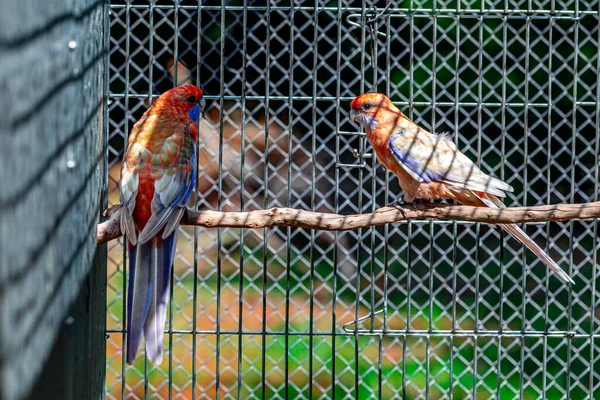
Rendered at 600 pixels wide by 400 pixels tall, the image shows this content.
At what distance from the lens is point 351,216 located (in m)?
2.17

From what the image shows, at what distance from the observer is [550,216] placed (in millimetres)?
2137

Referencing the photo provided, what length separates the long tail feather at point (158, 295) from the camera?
6.25 feet

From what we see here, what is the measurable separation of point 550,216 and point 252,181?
7.71 feet

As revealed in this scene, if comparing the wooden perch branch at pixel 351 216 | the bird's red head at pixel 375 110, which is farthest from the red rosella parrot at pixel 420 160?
the wooden perch branch at pixel 351 216

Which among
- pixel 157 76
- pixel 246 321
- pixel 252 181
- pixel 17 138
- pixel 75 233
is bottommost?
pixel 246 321

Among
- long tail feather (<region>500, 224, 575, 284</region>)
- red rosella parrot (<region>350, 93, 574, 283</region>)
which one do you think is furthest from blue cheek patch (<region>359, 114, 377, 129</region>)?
long tail feather (<region>500, 224, 575, 284</region>)

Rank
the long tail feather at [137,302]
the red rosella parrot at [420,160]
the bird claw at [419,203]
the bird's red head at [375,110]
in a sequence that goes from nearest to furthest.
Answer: the long tail feather at [137,302], the bird claw at [419,203], the red rosella parrot at [420,160], the bird's red head at [375,110]

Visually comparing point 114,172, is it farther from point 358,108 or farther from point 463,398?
point 463,398

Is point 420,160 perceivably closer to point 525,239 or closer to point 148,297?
point 525,239

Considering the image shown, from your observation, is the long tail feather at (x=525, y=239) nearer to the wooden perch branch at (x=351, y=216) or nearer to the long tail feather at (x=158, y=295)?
the wooden perch branch at (x=351, y=216)

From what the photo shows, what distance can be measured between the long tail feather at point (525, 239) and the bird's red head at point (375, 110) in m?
0.45

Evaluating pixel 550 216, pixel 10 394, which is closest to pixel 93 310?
pixel 10 394

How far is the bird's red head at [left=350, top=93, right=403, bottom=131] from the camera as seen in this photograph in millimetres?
2707

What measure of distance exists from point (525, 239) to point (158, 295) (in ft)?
4.28
